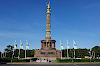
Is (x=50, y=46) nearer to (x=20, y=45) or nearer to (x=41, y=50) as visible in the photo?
(x=41, y=50)

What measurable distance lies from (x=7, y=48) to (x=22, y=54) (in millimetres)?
10792

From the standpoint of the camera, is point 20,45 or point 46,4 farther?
point 46,4

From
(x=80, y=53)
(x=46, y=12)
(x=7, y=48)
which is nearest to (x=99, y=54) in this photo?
(x=80, y=53)

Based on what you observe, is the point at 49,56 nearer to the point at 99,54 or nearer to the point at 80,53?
the point at 80,53

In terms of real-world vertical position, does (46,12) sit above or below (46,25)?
above

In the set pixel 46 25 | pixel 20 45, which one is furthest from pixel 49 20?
pixel 20 45

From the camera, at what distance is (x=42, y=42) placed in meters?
85.1

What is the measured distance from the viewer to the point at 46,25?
8481 cm

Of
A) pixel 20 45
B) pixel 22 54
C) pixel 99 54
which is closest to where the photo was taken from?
pixel 20 45

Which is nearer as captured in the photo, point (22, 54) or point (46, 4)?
point (46, 4)

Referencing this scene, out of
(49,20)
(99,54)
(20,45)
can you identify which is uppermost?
(49,20)

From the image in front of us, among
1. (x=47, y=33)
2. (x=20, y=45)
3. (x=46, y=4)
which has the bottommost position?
(x=20, y=45)

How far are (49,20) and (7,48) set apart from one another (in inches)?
1194

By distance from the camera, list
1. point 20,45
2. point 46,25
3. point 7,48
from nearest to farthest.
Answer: point 20,45
point 46,25
point 7,48
